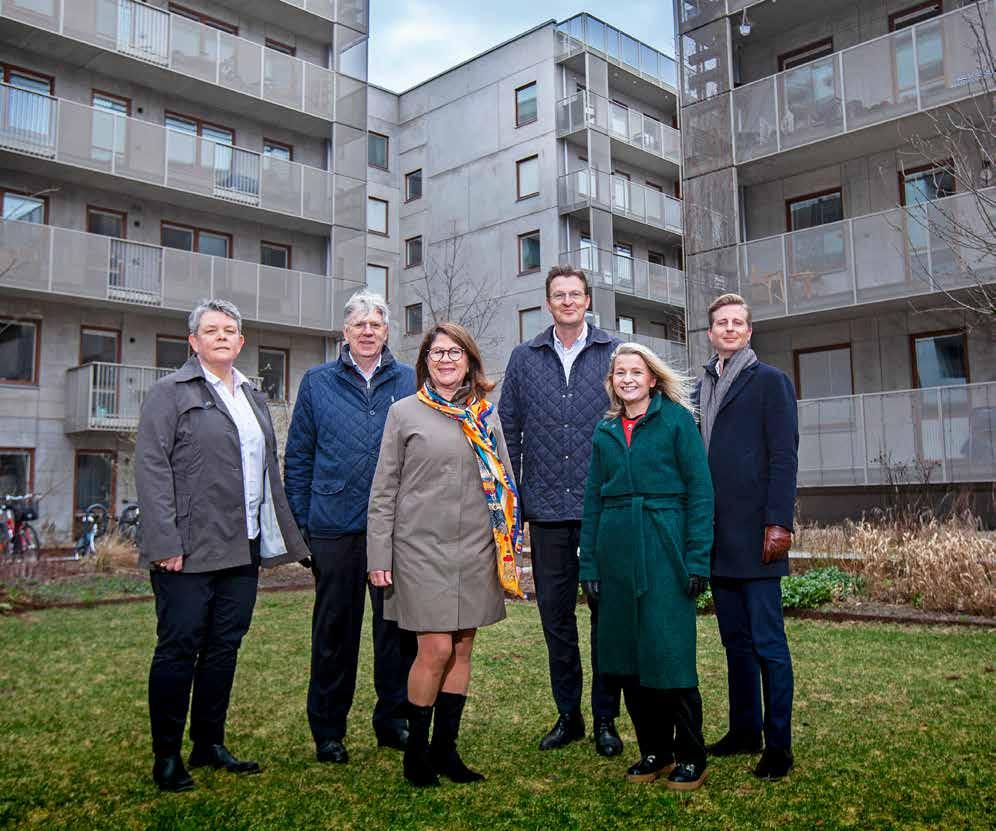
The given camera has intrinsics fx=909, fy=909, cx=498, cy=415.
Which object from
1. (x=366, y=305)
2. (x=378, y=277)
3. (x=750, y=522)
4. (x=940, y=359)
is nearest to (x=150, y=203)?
(x=378, y=277)

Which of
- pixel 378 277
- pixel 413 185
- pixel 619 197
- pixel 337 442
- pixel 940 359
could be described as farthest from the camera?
pixel 413 185

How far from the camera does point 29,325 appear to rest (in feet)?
67.7

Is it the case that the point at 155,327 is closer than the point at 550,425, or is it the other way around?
the point at 550,425

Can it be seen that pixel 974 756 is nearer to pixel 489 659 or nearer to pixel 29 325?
pixel 489 659

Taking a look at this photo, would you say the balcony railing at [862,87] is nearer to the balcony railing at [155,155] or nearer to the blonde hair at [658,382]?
the balcony railing at [155,155]

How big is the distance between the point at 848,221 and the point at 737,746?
1443cm

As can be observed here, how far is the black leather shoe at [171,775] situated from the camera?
419cm

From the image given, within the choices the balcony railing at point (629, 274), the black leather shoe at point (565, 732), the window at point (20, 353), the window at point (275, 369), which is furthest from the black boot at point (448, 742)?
the balcony railing at point (629, 274)

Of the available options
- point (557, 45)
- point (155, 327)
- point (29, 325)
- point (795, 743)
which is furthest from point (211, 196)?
point (795, 743)

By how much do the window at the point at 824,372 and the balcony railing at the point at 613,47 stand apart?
14.9m

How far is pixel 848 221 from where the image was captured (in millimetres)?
16969

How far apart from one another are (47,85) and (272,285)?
6664mm

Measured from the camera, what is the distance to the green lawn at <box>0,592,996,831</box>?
148 inches

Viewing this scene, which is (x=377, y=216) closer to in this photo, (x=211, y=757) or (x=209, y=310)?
(x=209, y=310)
